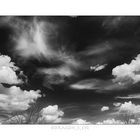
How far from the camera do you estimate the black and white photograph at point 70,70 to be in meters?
3.78

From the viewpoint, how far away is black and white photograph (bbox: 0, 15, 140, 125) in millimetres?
3777

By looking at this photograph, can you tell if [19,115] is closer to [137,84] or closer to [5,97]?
[5,97]

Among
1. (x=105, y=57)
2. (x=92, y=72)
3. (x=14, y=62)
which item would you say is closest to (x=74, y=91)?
(x=92, y=72)

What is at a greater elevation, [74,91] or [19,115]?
[74,91]

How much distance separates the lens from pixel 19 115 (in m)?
3.85

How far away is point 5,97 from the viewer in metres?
3.84

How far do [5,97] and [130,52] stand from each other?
→ 1.75 meters

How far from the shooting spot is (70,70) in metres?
3.83

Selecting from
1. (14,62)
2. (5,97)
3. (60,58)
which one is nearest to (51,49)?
(60,58)
